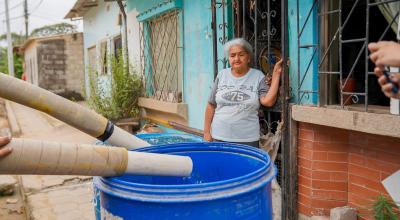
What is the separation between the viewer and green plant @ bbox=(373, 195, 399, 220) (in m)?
2.44

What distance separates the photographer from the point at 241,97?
10.1 ft

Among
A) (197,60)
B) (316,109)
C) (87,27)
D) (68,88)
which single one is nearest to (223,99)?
(316,109)

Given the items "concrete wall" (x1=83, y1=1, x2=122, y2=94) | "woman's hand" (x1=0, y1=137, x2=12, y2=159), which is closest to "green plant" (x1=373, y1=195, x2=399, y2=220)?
"woman's hand" (x1=0, y1=137, x2=12, y2=159)

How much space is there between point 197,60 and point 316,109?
2238 mm

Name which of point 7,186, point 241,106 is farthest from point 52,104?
point 7,186

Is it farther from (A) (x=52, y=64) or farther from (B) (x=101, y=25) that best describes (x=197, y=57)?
(A) (x=52, y=64)

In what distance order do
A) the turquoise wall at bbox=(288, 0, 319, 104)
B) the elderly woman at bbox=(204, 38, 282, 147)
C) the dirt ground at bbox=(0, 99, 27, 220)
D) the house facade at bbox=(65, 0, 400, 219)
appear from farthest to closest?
1. the dirt ground at bbox=(0, 99, 27, 220)
2. the elderly woman at bbox=(204, 38, 282, 147)
3. the turquoise wall at bbox=(288, 0, 319, 104)
4. the house facade at bbox=(65, 0, 400, 219)

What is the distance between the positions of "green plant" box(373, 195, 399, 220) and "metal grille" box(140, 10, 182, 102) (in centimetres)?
332

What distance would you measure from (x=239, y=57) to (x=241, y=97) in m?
0.31

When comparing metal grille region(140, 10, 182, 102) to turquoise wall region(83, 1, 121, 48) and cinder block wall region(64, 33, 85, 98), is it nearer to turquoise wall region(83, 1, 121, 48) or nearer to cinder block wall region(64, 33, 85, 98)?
turquoise wall region(83, 1, 121, 48)

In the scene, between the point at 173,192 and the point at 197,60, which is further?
the point at 197,60

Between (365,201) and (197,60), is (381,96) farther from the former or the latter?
(197,60)

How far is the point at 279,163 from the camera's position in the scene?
3402mm

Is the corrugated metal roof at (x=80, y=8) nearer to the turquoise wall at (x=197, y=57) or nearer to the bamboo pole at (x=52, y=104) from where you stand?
the turquoise wall at (x=197, y=57)
